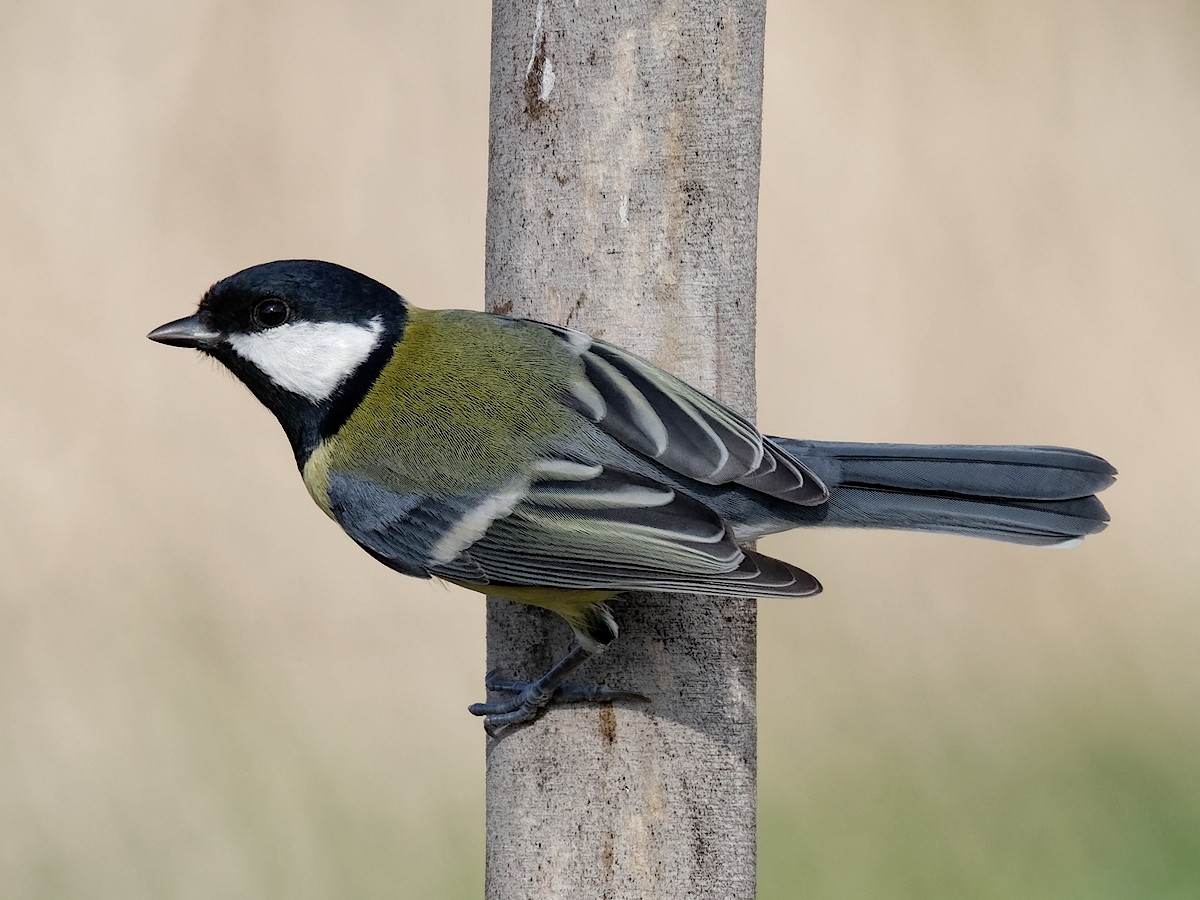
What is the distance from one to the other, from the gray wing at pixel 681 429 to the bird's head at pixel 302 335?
1.31 feet

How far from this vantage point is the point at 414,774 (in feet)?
13.6

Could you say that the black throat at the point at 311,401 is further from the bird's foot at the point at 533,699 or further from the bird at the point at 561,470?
the bird's foot at the point at 533,699

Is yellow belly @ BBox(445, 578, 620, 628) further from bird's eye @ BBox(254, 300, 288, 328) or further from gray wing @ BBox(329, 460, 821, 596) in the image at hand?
bird's eye @ BBox(254, 300, 288, 328)

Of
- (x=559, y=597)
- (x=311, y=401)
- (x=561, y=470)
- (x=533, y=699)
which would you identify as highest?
(x=311, y=401)

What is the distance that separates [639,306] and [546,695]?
696 millimetres

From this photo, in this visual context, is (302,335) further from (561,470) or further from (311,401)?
(561,470)

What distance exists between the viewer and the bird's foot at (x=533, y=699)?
7.47 ft

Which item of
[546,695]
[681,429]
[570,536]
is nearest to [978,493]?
[681,429]

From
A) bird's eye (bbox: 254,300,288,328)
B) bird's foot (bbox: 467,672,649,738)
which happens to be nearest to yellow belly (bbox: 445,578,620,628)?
bird's foot (bbox: 467,672,649,738)

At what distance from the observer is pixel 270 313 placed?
2.33m

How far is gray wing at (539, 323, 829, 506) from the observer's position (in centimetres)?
215

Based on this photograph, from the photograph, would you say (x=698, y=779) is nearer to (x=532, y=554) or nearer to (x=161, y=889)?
(x=532, y=554)

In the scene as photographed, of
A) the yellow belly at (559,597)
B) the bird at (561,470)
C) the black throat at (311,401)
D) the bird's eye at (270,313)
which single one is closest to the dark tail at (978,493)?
the bird at (561,470)

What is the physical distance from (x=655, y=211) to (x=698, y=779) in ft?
3.21
